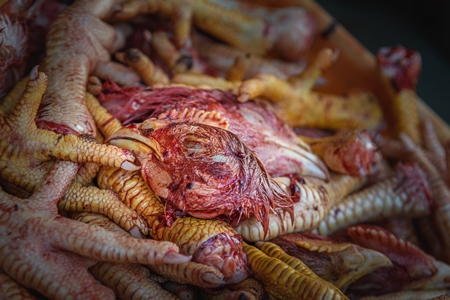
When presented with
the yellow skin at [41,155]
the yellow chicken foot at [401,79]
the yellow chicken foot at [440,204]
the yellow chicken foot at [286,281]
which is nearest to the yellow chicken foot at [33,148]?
the yellow skin at [41,155]

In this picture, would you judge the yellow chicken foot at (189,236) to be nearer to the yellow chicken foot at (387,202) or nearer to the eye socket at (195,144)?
the eye socket at (195,144)

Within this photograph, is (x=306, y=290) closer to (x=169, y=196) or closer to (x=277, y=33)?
(x=169, y=196)

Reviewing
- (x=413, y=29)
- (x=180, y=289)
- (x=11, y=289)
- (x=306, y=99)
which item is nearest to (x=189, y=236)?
(x=180, y=289)

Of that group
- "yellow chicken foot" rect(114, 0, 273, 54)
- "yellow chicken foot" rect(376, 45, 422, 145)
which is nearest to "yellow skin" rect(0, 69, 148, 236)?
"yellow chicken foot" rect(114, 0, 273, 54)

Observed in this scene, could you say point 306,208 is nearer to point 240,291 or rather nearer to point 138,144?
point 240,291

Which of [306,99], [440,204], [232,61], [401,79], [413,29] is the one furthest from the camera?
[413,29]

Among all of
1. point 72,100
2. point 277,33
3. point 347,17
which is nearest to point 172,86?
point 72,100

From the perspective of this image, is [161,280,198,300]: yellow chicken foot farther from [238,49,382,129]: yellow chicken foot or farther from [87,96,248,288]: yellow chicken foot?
[238,49,382,129]: yellow chicken foot
